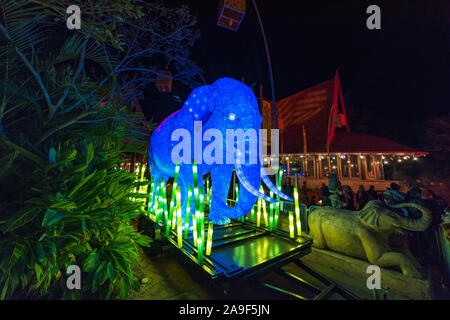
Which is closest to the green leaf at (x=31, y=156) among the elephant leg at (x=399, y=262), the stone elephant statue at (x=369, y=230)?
the stone elephant statue at (x=369, y=230)

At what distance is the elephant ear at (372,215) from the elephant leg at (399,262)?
42cm

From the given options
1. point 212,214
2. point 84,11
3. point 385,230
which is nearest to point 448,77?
point 385,230

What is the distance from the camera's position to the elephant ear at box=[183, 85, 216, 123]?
3371 millimetres

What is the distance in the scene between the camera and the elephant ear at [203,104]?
3371 millimetres

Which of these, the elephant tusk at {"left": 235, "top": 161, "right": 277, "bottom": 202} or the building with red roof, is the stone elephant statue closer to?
the elephant tusk at {"left": 235, "top": 161, "right": 277, "bottom": 202}

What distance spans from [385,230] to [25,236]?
4.82 metres

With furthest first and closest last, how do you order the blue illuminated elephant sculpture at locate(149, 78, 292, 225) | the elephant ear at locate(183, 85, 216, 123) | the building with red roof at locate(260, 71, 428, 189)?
the building with red roof at locate(260, 71, 428, 189)
the elephant ear at locate(183, 85, 216, 123)
the blue illuminated elephant sculpture at locate(149, 78, 292, 225)

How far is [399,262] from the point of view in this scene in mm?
2598

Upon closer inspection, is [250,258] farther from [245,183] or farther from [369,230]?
[369,230]

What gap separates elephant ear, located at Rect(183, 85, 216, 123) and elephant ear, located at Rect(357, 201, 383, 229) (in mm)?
3309

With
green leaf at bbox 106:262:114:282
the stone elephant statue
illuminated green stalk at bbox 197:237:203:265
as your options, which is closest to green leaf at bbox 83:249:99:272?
green leaf at bbox 106:262:114:282

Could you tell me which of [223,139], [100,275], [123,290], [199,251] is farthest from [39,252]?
[223,139]

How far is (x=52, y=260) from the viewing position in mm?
1755

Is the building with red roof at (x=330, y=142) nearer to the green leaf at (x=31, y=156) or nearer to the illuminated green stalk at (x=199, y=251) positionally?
the illuminated green stalk at (x=199, y=251)
